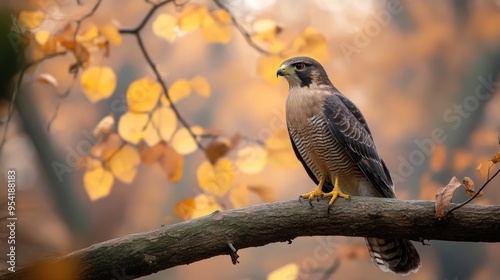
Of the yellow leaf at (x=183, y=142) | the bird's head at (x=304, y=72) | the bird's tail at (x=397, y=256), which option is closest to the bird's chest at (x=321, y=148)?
the bird's head at (x=304, y=72)

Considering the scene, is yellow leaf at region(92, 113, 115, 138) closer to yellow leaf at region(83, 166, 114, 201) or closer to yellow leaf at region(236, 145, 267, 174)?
yellow leaf at region(83, 166, 114, 201)

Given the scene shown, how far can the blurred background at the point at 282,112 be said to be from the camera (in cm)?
443

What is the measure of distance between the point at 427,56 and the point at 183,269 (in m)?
3.36

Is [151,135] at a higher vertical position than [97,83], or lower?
lower

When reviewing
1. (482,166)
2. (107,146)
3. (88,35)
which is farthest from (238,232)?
(88,35)

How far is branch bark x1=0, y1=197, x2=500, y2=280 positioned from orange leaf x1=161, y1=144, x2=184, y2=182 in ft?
3.30

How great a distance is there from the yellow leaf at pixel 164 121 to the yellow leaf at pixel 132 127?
7 centimetres

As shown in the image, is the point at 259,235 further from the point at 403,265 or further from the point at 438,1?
the point at 438,1

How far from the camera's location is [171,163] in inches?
127

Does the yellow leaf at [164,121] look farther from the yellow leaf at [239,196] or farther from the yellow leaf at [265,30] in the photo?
the yellow leaf at [265,30]

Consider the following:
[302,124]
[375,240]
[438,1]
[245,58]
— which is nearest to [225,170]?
[302,124]

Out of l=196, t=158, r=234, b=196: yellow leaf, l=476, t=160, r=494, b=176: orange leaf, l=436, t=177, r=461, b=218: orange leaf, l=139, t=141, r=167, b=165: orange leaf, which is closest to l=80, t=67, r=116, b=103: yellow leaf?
l=139, t=141, r=167, b=165: orange leaf

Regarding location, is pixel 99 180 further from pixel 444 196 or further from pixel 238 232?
pixel 444 196

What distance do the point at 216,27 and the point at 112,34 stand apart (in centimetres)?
64
